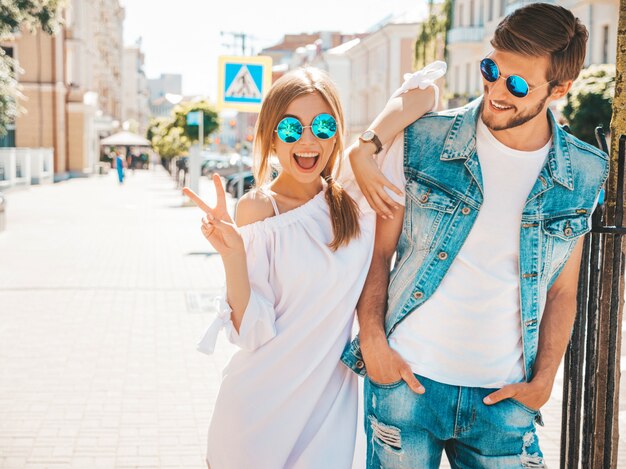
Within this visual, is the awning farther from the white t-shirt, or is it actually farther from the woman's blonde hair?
the white t-shirt

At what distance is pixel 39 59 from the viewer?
148 feet

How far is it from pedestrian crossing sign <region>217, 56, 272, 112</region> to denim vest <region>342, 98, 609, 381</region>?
9.80 m

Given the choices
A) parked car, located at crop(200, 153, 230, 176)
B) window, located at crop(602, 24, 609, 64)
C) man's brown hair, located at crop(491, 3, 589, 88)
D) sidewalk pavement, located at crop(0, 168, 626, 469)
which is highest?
window, located at crop(602, 24, 609, 64)

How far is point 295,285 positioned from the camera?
8.32ft

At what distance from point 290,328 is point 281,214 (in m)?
0.34

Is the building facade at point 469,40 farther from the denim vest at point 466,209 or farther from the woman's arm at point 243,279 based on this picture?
Answer: the woman's arm at point 243,279

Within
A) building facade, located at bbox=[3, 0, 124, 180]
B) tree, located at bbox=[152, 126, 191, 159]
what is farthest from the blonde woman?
building facade, located at bbox=[3, 0, 124, 180]

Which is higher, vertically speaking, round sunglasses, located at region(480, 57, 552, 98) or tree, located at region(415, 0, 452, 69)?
tree, located at region(415, 0, 452, 69)

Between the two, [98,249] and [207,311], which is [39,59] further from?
[207,311]

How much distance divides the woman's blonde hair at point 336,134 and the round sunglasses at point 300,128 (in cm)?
5

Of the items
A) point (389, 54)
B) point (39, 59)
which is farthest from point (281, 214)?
point (389, 54)

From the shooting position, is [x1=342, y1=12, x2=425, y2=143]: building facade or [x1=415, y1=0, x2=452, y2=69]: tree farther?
[x1=342, y1=12, x2=425, y2=143]: building facade

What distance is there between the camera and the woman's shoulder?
2590mm

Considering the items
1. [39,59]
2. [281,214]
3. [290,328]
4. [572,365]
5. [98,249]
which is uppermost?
[39,59]
